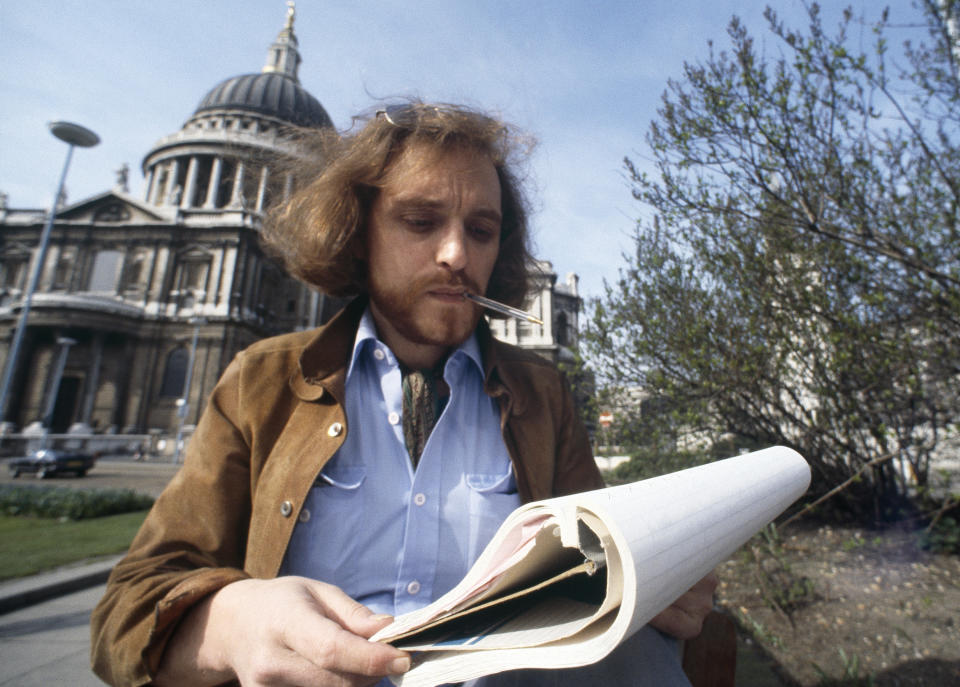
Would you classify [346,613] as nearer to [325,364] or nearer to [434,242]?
[325,364]

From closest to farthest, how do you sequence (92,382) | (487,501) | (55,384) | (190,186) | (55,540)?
1. (487,501)
2. (55,540)
3. (55,384)
4. (92,382)
5. (190,186)

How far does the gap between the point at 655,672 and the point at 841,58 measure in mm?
4025

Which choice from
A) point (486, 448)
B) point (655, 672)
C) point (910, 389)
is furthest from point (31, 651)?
point (910, 389)

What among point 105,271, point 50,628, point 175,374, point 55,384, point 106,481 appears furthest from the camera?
point 105,271

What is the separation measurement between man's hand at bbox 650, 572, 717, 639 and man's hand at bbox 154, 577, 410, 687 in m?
0.67

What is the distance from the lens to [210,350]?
2872 centimetres

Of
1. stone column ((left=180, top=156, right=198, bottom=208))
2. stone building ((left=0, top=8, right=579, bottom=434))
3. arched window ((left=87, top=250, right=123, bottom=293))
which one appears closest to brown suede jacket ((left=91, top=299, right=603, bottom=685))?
stone building ((left=0, top=8, right=579, bottom=434))

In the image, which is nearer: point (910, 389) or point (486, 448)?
point (486, 448)

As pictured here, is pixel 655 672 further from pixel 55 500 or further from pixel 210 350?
pixel 210 350

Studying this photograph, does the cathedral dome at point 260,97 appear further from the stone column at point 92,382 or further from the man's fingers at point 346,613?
the man's fingers at point 346,613

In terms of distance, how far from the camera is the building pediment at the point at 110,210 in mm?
31656

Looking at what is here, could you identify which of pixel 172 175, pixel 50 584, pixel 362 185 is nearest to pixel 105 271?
pixel 172 175

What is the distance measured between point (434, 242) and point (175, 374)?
3276cm

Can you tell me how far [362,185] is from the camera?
165cm
